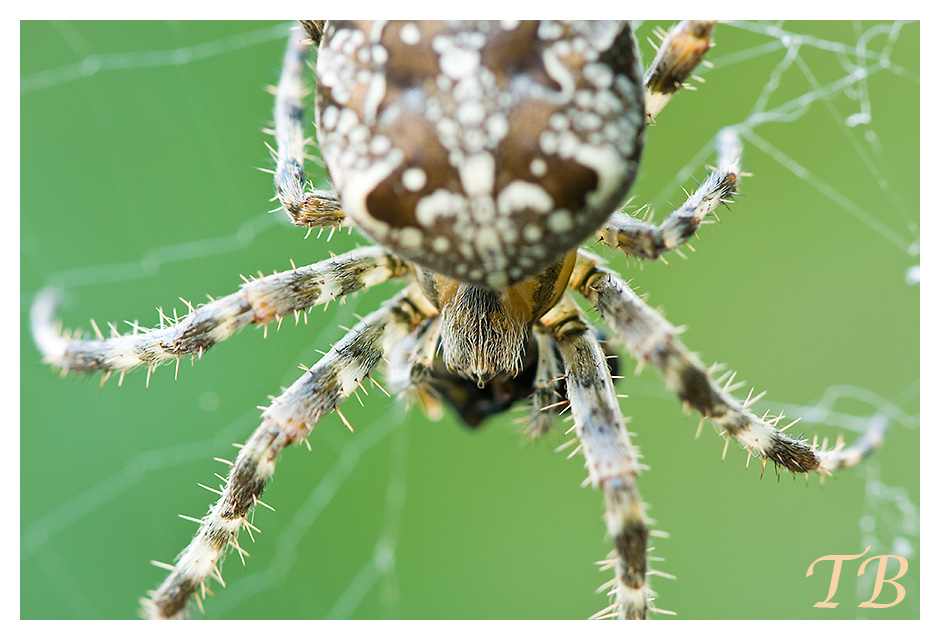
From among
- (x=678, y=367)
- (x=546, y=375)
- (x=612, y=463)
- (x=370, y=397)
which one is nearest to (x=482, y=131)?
(x=678, y=367)

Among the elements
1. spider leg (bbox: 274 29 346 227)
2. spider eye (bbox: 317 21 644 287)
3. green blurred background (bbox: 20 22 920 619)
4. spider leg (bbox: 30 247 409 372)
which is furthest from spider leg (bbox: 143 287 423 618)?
green blurred background (bbox: 20 22 920 619)

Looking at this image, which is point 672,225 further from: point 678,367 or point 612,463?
point 612,463

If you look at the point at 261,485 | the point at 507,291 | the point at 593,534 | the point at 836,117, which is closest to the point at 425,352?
the point at 507,291

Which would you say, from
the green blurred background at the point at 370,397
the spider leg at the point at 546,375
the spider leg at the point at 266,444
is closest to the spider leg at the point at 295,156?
the spider leg at the point at 266,444

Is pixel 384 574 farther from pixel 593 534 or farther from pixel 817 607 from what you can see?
pixel 817 607

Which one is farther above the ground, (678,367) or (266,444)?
(678,367)

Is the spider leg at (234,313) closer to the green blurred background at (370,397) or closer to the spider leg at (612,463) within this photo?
the spider leg at (612,463)
